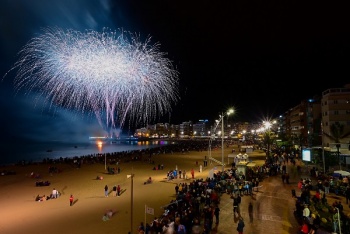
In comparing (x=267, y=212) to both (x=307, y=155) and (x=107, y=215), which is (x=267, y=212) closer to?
(x=107, y=215)

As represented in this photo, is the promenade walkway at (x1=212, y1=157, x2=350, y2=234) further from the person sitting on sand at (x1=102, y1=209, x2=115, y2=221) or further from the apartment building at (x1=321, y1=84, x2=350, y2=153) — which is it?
the apartment building at (x1=321, y1=84, x2=350, y2=153)

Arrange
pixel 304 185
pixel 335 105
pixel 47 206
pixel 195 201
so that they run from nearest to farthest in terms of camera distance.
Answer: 1. pixel 195 201
2. pixel 304 185
3. pixel 47 206
4. pixel 335 105

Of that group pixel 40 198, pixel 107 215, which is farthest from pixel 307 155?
pixel 40 198

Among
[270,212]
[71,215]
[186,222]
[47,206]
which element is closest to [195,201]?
[186,222]

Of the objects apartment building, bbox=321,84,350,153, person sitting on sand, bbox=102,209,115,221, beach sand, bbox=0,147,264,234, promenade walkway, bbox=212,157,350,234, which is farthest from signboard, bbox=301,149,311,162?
person sitting on sand, bbox=102,209,115,221

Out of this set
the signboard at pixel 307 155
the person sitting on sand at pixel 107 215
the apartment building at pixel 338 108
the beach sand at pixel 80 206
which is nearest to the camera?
the beach sand at pixel 80 206

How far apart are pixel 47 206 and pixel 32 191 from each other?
7.39 meters

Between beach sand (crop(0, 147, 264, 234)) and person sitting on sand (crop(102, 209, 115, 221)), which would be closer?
beach sand (crop(0, 147, 264, 234))

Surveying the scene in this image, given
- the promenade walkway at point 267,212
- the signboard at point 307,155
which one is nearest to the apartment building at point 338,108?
the signboard at point 307,155

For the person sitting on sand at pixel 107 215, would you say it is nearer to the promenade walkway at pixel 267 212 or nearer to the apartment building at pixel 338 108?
the promenade walkway at pixel 267 212

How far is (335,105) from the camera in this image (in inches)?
1800

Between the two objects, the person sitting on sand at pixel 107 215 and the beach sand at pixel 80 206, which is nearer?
the beach sand at pixel 80 206

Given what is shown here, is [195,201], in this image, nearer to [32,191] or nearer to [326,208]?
[326,208]

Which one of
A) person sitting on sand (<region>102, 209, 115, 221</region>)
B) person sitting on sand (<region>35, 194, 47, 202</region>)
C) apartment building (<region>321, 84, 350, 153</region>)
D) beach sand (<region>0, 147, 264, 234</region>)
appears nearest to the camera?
beach sand (<region>0, 147, 264, 234</region>)
